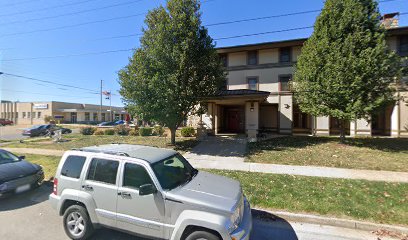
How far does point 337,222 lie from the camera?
4.33 m

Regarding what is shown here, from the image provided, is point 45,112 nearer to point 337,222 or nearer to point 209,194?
point 209,194

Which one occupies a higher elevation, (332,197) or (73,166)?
(73,166)

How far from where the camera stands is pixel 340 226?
4305 mm

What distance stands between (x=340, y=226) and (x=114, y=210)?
4.67 metres

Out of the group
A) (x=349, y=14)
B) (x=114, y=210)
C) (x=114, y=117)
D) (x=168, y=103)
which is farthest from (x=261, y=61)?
(x=114, y=117)

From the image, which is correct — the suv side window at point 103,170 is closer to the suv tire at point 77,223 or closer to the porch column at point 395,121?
the suv tire at point 77,223

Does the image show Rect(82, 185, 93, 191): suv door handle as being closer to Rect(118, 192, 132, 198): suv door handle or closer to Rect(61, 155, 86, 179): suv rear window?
Rect(61, 155, 86, 179): suv rear window

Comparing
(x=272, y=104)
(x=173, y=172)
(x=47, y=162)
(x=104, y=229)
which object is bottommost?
(x=104, y=229)

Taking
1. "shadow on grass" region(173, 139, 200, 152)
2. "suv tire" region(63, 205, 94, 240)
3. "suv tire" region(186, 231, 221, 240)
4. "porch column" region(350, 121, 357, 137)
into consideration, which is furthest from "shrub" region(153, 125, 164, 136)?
"porch column" region(350, 121, 357, 137)

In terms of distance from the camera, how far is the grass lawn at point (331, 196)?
4.62 m

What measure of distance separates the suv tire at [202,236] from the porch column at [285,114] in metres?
17.8

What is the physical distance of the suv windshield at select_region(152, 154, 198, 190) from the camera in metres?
3.45

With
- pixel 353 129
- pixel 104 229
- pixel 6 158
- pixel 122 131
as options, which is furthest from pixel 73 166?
pixel 353 129

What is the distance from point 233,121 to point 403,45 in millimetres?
15041
